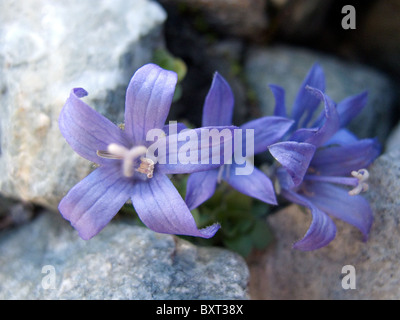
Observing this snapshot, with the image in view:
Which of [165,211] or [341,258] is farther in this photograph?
[341,258]

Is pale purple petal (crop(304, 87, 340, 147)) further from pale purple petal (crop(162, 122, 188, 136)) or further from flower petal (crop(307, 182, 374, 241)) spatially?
pale purple petal (crop(162, 122, 188, 136))

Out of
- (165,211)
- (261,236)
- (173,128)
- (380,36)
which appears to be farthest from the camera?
(380,36)

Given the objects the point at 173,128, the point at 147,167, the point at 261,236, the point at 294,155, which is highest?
the point at 173,128

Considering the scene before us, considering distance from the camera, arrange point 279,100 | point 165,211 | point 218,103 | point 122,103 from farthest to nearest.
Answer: point 122,103 < point 279,100 < point 218,103 < point 165,211

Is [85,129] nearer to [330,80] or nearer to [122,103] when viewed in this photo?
[122,103]

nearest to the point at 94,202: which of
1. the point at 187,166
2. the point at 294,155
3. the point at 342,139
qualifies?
the point at 187,166

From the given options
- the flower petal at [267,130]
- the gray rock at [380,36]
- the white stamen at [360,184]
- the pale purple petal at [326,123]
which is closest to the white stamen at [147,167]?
the flower petal at [267,130]

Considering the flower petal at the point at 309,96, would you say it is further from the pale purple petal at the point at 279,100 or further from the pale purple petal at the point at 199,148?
the pale purple petal at the point at 199,148
